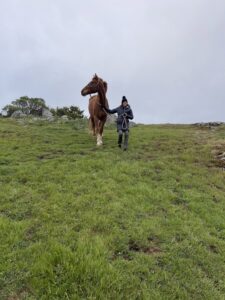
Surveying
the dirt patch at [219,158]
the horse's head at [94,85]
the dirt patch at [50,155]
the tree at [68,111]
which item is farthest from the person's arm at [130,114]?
the tree at [68,111]

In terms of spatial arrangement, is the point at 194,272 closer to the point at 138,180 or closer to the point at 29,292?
the point at 29,292

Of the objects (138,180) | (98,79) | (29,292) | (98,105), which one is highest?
(98,79)

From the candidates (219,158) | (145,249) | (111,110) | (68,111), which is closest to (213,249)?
(145,249)

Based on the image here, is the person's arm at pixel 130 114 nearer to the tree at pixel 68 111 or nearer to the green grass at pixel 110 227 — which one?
the green grass at pixel 110 227

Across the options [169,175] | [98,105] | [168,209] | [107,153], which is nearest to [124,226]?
[168,209]

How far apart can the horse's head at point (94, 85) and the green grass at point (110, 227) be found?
11.2 feet

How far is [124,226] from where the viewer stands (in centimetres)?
771

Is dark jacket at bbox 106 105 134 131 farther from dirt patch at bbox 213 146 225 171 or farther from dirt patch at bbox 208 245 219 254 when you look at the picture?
dirt patch at bbox 208 245 219 254

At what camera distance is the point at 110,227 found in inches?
298

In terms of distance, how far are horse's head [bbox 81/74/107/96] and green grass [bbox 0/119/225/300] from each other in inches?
135

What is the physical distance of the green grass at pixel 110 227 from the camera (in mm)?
5684

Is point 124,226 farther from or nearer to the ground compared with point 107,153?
nearer to the ground

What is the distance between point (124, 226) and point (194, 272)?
1852mm

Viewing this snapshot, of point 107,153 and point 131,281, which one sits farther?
Result: point 107,153
